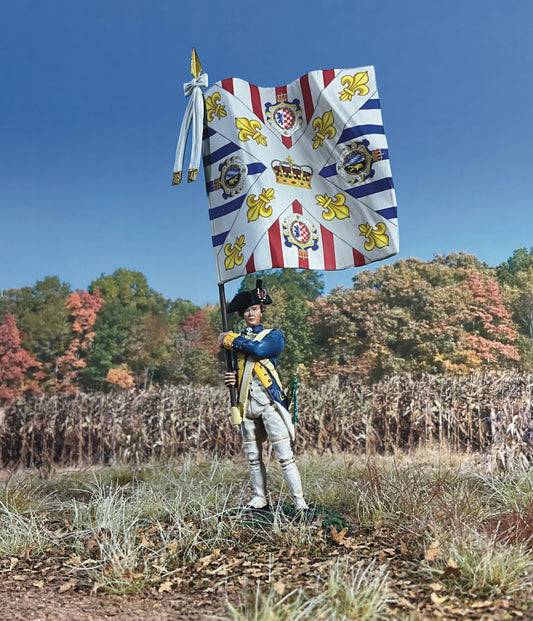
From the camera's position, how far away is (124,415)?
1226 cm

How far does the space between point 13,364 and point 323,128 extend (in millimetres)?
33119

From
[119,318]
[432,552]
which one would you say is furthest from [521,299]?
[432,552]

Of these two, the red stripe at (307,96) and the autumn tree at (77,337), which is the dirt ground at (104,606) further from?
the autumn tree at (77,337)

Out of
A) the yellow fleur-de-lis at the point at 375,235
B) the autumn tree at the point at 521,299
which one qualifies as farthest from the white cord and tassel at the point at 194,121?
the autumn tree at the point at 521,299

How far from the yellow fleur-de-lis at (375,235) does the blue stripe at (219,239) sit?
4.62ft

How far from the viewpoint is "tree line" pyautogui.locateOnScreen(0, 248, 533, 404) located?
2619 cm

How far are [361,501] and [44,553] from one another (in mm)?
3212

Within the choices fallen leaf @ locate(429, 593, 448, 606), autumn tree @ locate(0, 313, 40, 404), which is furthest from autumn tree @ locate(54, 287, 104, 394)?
fallen leaf @ locate(429, 593, 448, 606)

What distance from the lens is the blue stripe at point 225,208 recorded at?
5.50 meters

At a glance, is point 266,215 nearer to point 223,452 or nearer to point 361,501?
point 361,501

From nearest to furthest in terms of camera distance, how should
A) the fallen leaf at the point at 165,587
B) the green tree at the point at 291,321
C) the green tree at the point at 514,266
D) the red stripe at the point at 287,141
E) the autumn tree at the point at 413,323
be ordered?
the fallen leaf at the point at 165,587
the red stripe at the point at 287,141
the autumn tree at the point at 413,323
the green tree at the point at 291,321
the green tree at the point at 514,266

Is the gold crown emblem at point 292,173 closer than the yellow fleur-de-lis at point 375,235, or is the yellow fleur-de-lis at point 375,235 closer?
the yellow fleur-de-lis at point 375,235

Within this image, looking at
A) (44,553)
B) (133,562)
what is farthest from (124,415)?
(133,562)

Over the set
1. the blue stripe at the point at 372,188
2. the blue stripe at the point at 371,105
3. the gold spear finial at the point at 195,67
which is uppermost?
the gold spear finial at the point at 195,67
